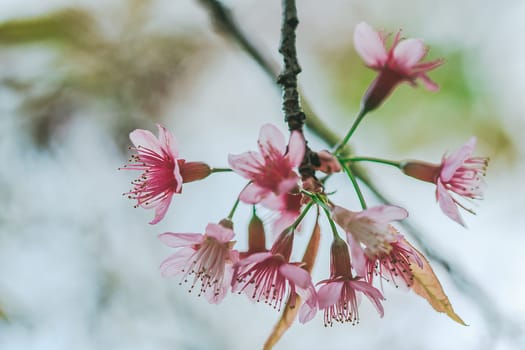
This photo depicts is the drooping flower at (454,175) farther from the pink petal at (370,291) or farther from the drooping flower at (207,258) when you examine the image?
the drooping flower at (207,258)

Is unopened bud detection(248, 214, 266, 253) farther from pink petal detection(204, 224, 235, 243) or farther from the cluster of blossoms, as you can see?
pink petal detection(204, 224, 235, 243)

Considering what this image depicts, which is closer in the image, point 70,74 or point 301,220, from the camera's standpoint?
point 301,220

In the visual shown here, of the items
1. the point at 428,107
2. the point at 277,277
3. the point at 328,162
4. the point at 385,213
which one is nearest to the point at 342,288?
the point at 277,277

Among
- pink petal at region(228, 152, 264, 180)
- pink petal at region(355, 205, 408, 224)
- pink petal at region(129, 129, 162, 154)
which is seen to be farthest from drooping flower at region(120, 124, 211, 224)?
pink petal at region(355, 205, 408, 224)

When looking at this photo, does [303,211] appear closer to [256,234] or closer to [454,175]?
[256,234]

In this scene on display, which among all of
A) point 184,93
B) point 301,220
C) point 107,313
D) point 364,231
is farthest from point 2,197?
point 364,231

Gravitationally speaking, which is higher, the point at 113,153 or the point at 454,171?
the point at 113,153

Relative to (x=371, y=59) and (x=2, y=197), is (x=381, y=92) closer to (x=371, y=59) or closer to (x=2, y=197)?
(x=371, y=59)
